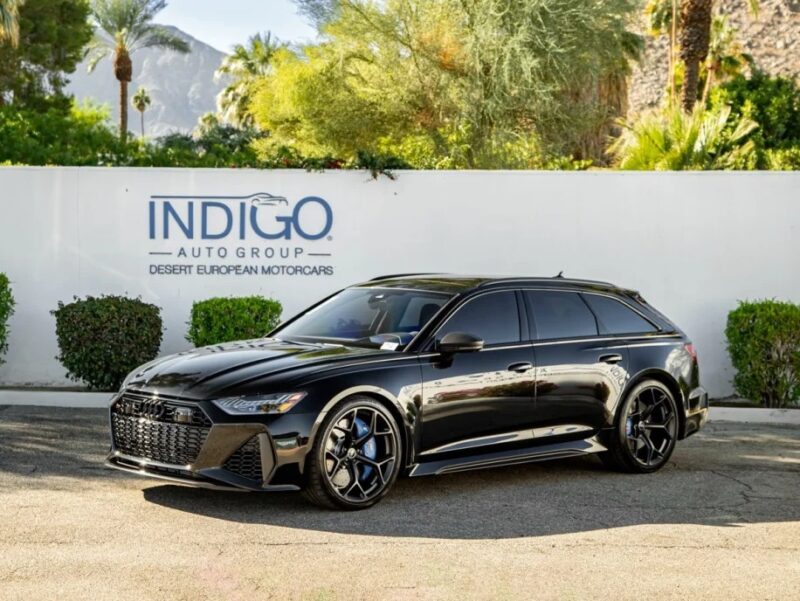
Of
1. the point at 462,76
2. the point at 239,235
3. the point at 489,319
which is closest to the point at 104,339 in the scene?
the point at 239,235

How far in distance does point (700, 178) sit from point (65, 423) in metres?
7.88

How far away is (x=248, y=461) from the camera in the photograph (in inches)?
305

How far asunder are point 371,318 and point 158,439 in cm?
205

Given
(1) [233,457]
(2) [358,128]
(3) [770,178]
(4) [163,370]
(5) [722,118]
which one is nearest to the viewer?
(1) [233,457]

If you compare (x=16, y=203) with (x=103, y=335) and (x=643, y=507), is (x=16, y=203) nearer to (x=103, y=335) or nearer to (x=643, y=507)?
(x=103, y=335)

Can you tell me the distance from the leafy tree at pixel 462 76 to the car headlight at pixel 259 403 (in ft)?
75.1

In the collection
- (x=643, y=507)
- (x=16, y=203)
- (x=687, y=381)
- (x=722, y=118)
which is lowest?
(x=643, y=507)

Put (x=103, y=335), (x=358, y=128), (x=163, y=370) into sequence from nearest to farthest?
(x=163, y=370), (x=103, y=335), (x=358, y=128)

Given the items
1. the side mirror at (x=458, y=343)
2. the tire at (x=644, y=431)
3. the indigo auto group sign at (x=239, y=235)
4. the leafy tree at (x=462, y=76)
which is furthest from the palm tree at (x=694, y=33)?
the side mirror at (x=458, y=343)

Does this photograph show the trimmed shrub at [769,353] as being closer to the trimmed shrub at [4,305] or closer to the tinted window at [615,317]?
the tinted window at [615,317]

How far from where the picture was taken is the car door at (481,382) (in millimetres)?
8508

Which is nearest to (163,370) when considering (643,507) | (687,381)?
(643,507)

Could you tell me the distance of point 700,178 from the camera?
14953mm

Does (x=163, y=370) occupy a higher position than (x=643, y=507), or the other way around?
(x=163, y=370)
